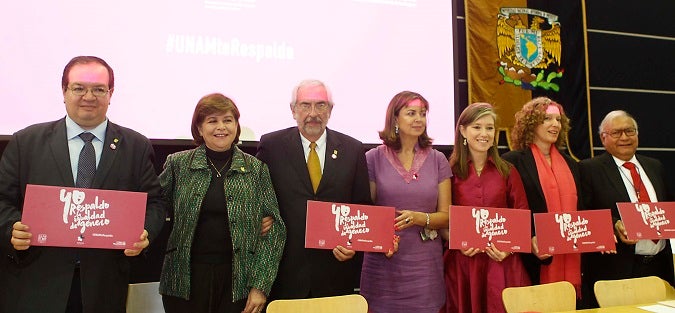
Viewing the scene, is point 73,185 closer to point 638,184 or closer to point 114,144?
point 114,144

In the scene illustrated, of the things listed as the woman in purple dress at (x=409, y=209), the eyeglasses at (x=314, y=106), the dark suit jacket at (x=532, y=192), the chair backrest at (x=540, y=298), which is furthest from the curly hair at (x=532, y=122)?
the eyeglasses at (x=314, y=106)

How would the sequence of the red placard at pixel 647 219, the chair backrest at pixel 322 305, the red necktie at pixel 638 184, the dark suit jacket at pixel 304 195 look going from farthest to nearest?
the red necktie at pixel 638 184, the red placard at pixel 647 219, the dark suit jacket at pixel 304 195, the chair backrest at pixel 322 305

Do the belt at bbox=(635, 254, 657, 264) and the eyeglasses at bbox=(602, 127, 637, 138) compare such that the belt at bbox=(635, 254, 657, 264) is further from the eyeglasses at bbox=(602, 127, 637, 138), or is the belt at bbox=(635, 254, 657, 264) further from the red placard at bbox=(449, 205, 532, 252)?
the red placard at bbox=(449, 205, 532, 252)

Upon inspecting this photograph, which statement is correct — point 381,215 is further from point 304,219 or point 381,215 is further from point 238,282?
point 238,282

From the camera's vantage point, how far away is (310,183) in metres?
2.53

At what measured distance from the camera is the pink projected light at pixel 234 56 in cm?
316

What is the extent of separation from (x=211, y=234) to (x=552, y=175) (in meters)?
1.98

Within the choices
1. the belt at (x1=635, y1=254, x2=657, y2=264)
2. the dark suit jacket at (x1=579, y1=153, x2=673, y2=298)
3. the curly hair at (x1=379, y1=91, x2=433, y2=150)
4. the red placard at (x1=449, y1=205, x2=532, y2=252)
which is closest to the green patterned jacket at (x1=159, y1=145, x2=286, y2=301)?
the curly hair at (x1=379, y1=91, x2=433, y2=150)

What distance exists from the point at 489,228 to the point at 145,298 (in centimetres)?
196

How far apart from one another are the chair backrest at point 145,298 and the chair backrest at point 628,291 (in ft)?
7.66

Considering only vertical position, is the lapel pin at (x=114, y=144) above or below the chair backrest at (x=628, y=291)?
above

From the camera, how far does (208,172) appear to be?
92.6 inches

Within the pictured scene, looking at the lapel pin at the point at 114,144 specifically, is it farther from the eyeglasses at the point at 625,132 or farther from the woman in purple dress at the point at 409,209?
the eyeglasses at the point at 625,132

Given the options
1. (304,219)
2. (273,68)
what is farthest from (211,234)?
(273,68)
